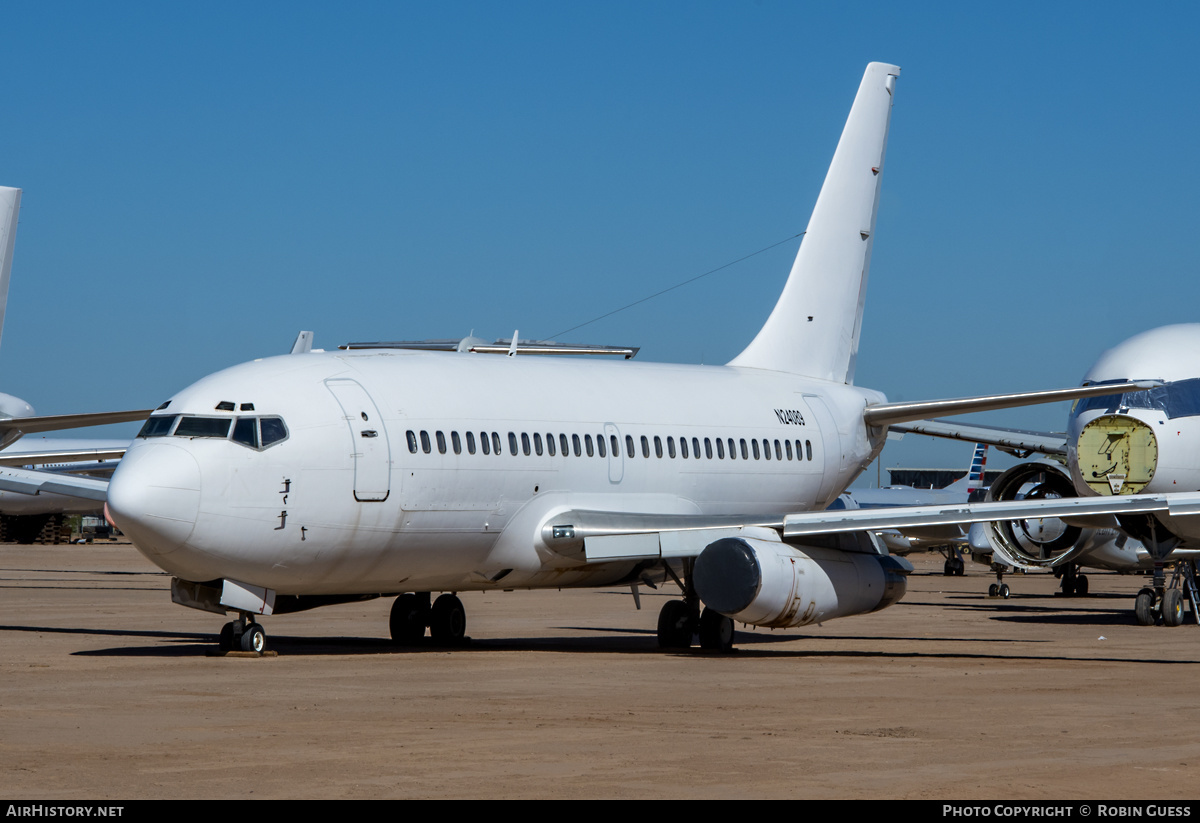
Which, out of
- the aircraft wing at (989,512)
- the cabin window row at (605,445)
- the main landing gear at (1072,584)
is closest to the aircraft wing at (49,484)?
the cabin window row at (605,445)

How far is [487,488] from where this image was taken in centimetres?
2022

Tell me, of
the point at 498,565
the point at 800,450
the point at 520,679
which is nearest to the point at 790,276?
the point at 800,450

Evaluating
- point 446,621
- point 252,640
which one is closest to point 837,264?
point 446,621

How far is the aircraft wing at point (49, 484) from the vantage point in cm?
2414

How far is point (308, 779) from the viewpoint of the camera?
9.95m

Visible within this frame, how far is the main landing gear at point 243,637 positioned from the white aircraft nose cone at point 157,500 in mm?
1799

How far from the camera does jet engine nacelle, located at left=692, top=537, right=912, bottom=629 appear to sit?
19938mm

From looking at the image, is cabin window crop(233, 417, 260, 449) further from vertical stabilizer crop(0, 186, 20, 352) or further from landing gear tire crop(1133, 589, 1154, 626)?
landing gear tire crop(1133, 589, 1154, 626)

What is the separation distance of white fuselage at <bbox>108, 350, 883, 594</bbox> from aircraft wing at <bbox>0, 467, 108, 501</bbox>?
19.2 feet

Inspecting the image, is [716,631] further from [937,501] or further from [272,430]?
[937,501]

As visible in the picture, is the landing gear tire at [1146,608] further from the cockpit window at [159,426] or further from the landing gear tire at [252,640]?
the cockpit window at [159,426]

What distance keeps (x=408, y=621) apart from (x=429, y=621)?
0.96 ft

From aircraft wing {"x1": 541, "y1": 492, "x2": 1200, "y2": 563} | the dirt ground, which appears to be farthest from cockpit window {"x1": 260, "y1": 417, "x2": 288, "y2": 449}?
aircraft wing {"x1": 541, "y1": 492, "x2": 1200, "y2": 563}

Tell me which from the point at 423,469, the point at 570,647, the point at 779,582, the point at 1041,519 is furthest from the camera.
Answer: the point at 1041,519
